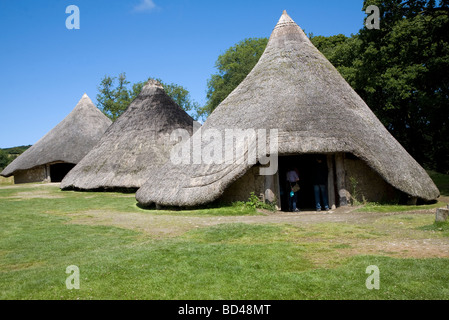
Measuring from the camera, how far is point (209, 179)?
1152 cm

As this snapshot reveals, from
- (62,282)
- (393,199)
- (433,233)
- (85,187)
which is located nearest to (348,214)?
(393,199)

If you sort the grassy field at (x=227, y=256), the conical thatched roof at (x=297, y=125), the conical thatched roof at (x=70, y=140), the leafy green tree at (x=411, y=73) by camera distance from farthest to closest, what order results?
the conical thatched roof at (x=70, y=140) < the leafy green tree at (x=411, y=73) < the conical thatched roof at (x=297, y=125) < the grassy field at (x=227, y=256)

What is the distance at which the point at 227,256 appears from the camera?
6156 millimetres

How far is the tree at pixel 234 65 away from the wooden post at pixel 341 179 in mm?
31701

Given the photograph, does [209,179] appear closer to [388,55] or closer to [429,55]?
[429,55]

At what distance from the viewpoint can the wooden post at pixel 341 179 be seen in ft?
38.3

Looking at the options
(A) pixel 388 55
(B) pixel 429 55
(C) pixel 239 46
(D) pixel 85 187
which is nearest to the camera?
(B) pixel 429 55

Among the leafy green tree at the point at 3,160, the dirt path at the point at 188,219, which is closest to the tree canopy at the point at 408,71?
the dirt path at the point at 188,219

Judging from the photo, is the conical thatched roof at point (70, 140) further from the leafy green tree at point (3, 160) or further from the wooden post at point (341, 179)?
the leafy green tree at point (3, 160)

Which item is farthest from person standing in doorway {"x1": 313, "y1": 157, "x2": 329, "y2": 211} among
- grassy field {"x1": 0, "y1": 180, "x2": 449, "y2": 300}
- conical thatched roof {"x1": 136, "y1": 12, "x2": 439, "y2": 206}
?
grassy field {"x1": 0, "y1": 180, "x2": 449, "y2": 300}

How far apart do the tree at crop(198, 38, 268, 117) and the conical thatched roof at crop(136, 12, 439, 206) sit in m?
28.9

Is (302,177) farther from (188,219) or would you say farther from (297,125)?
(188,219)

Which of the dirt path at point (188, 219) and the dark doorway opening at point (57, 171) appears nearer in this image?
the dirt path at point (188, 219)

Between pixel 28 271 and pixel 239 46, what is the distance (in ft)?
146
